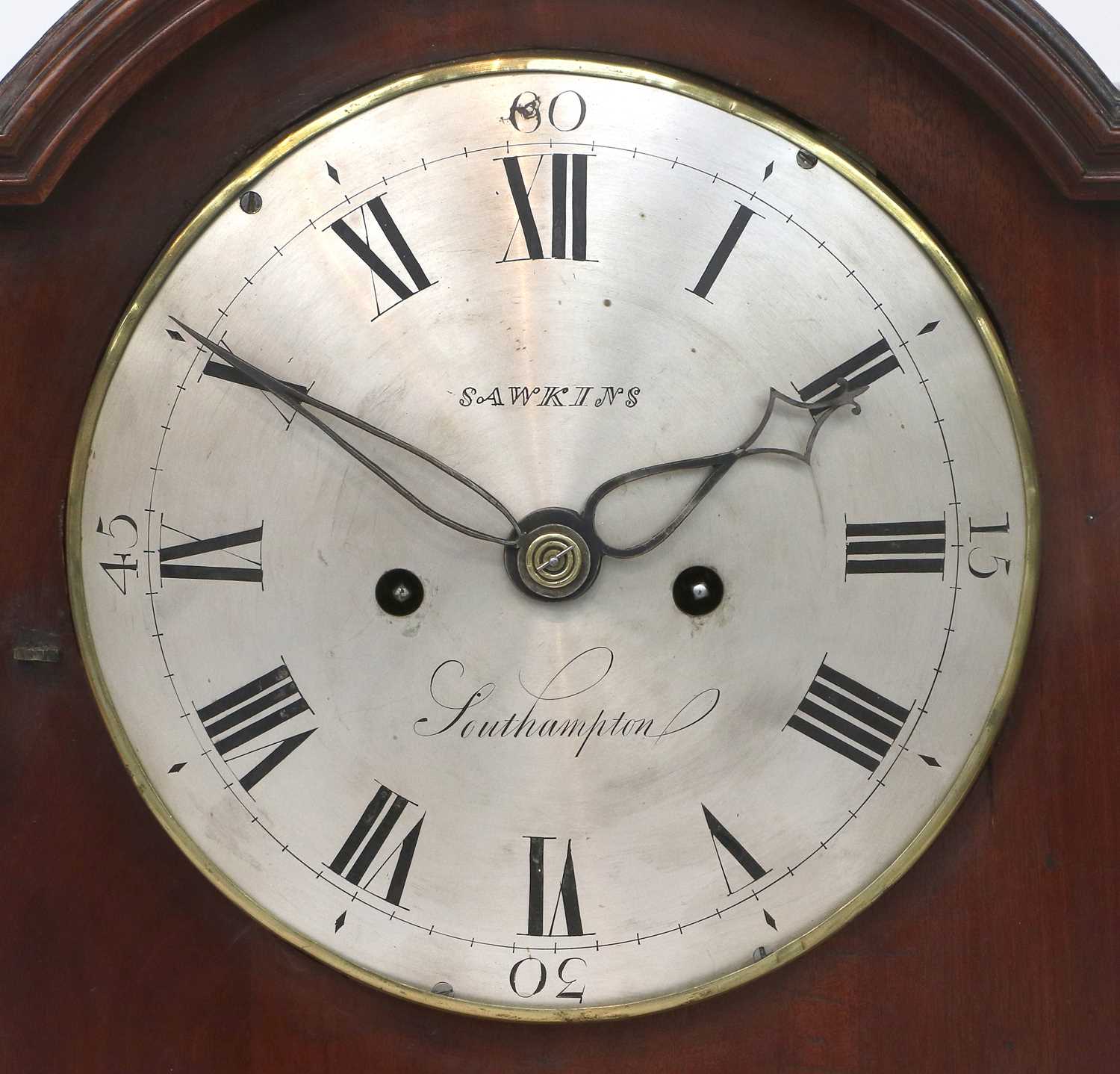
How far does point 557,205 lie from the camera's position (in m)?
0.83

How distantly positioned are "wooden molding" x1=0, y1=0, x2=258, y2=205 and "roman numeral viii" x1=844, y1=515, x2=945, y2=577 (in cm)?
56

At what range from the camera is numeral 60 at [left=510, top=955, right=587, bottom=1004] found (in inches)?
34.6

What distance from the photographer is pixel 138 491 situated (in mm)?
857

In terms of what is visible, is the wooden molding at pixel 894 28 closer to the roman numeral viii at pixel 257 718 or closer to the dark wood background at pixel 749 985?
the dark wood background at pixel 749 985

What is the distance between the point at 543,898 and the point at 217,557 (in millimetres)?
343

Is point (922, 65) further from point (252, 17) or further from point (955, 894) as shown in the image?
point (955, 894)

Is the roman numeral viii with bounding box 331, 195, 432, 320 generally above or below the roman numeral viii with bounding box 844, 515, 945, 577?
above

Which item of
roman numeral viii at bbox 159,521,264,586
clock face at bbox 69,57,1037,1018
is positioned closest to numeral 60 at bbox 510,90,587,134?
clock face at bbox 69,57,1037,1018

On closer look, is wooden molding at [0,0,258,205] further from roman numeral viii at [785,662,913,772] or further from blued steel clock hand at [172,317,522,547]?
roman numeral viii at [785,662,913,772]

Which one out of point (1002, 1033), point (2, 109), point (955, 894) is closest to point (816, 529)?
point (955, 894)

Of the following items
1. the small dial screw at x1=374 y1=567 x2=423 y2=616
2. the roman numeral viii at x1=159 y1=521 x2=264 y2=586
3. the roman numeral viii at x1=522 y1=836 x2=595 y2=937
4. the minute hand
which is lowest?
the roman numeral viii at x1=522 y1=836 x2=595 y2=937

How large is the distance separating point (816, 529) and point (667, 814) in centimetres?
23

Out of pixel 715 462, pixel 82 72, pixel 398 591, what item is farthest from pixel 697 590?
pixel 82 72

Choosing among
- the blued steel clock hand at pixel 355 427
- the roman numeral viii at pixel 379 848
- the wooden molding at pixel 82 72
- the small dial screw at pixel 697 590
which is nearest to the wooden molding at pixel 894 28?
the wooden molding at pixel 82 72
